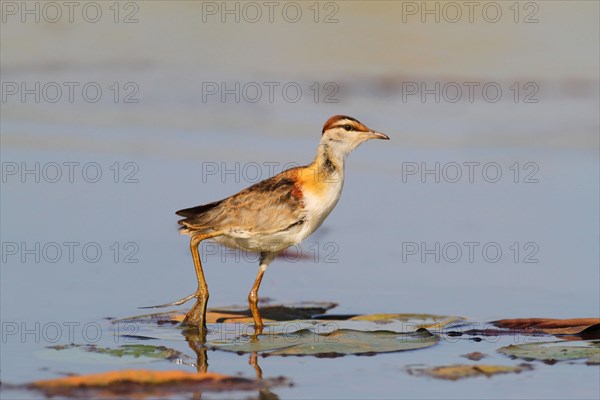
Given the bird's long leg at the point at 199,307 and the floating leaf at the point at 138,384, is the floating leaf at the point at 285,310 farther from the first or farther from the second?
the floating leaf at the point at 138,384

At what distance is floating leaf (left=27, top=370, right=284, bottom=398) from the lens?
891cm

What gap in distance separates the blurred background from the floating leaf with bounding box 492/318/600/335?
442mm

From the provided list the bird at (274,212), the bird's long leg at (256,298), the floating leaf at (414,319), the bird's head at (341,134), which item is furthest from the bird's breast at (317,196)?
the floating leaf at (414,319)

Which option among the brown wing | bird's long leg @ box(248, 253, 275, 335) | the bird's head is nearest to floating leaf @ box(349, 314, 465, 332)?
bird's long leg @ box(248, 253, 275, 335)

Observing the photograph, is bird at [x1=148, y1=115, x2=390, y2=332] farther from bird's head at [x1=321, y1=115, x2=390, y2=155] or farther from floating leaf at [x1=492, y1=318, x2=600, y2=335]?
floating leaf at [x1=492, y1=318, x2=600, y2=335]

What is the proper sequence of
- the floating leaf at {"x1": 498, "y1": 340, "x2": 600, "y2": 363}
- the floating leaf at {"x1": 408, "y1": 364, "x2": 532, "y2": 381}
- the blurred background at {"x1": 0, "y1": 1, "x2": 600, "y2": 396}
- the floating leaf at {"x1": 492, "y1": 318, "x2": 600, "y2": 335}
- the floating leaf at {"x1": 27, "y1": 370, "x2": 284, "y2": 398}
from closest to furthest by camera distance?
1. the floating leaf at {"x1": 27, "y1": 370, "x2": 284, "y2": 398}
2. the floating leaf at {"x1": 408, "y1": 364, "x2": 532, "y2": 381}
3. the floating leaf at {"x1": 498, "y1": 340, "x2": 600, "y2": 363}
4. the floating leaf at {"x1": 492, "y1": 318, "x2": 600, "y2": 335}
5. the blurred background at {"x1": 0, "y1": 1, "x2": 600, "y2": 396}

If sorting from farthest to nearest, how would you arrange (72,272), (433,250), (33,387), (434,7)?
(434,7) < (433,250) < (72,272) < (33,387)

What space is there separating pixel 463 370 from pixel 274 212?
269 cm

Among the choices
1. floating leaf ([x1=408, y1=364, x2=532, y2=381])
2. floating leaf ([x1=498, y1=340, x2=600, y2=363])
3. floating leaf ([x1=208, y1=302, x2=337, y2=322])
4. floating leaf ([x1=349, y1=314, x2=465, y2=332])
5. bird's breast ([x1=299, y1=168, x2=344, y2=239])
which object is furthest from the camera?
floating leaf ([x1=208, y1=302, x2=337, y2=322])

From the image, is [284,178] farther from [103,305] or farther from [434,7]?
[434,7]

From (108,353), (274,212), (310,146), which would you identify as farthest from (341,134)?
(310,146)

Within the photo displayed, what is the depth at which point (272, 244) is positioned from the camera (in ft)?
39.2

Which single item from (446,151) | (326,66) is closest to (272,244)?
(446,151)

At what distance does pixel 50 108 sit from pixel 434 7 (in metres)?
8.29
